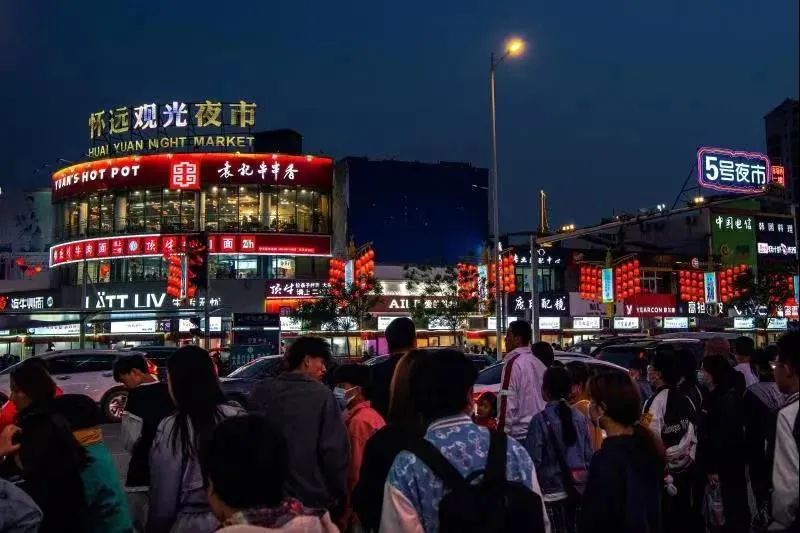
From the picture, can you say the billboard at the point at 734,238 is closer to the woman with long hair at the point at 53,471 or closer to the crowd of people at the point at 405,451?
the crowd of people at the point at 405,451

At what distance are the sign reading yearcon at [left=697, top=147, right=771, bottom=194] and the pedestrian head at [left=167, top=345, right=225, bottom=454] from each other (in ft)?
88.4

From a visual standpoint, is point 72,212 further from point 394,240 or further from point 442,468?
point 442,468

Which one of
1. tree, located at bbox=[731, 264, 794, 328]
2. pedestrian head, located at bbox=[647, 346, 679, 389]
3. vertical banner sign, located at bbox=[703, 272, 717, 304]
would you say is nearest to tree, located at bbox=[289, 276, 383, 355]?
vertical banner sign, located at bbox=[703, 272, 717, 304]

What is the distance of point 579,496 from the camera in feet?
18.7

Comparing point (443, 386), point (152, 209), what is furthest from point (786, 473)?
point (152, 209)

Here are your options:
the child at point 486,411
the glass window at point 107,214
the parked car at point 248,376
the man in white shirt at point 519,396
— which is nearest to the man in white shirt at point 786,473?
the man in white shirt at point 519,396

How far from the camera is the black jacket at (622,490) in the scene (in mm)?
4504

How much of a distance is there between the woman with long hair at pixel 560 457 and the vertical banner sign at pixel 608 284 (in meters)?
33.8

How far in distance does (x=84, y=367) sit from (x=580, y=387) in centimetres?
1759

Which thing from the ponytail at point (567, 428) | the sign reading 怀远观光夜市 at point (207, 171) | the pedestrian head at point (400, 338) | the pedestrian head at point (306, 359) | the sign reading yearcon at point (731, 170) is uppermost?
the sign reading 怀远观光夜市 at point (207, 171)

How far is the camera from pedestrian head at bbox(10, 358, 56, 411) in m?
5.30

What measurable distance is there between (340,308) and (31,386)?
118ft

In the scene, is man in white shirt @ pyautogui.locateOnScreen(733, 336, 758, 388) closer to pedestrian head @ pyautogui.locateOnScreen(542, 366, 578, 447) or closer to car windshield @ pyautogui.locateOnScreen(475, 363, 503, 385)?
pedestrian head @ pyautogui.locateOnScreen(542, 366, 578, 447)

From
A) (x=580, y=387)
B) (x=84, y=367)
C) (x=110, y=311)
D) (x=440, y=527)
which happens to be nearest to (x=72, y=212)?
(x=110, y=311)
